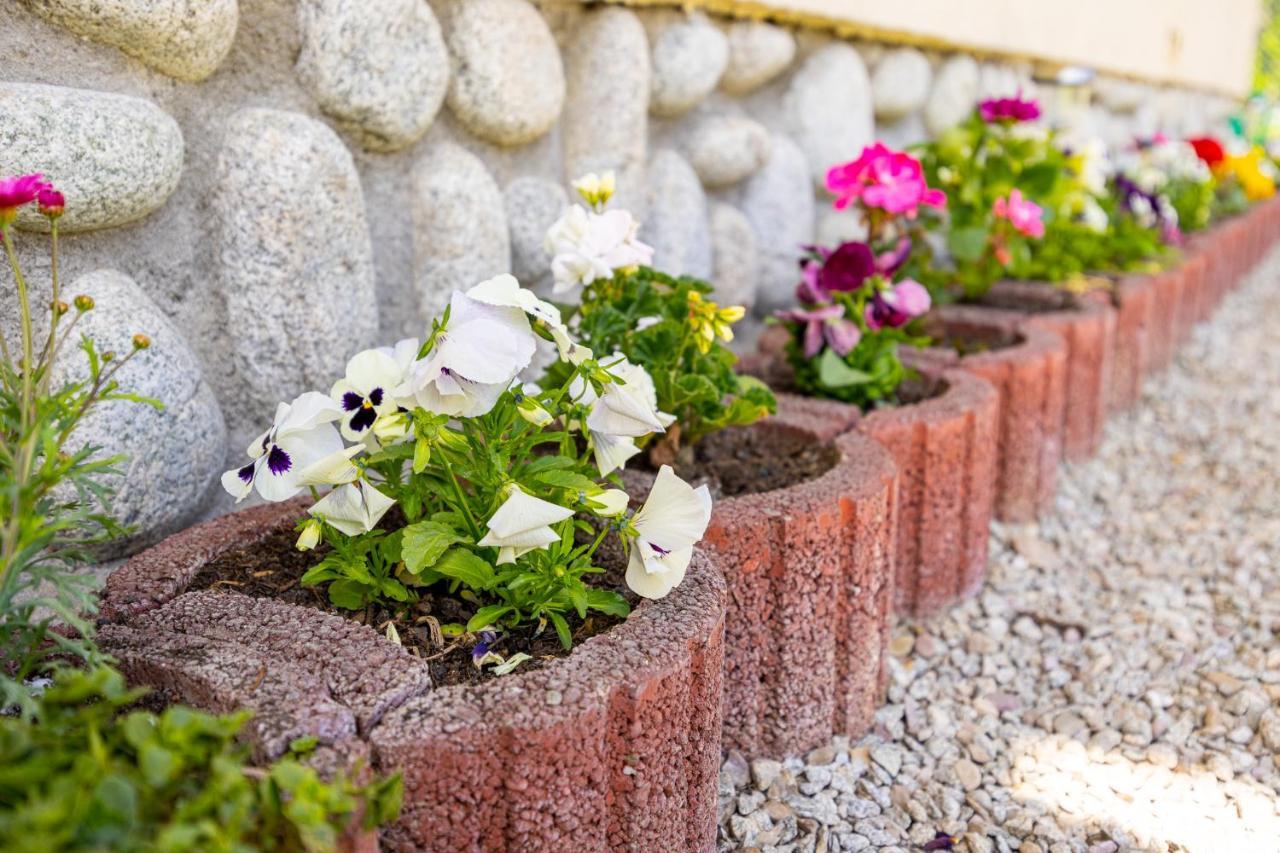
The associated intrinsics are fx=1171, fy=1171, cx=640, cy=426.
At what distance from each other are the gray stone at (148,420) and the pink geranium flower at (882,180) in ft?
4.25

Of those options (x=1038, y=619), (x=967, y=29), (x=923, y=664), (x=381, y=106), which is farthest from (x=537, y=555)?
(x=967, y=29)

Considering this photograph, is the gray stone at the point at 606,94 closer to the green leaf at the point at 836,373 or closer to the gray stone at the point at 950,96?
the green leaf at the point at 836,373

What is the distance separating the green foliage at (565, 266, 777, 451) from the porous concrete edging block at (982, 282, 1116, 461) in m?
1.19

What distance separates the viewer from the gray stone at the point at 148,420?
4.67 ft

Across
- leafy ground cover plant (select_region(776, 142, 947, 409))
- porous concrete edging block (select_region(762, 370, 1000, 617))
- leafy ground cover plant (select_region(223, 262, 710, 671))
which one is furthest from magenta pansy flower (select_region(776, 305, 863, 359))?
leafy ground cover plant (select_region(223, 262, 710, 671))

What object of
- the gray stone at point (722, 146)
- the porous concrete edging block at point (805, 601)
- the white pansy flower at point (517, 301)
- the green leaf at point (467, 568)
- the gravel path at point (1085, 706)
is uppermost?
the gray stone at point (722, 146)

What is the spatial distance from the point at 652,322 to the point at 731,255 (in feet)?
2.95

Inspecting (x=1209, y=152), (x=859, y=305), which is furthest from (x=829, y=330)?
(x=1209, y=152)

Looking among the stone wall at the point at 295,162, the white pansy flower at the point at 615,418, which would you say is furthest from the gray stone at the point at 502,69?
the white pansy flower at the point at 615,418

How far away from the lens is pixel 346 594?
52.9 inches

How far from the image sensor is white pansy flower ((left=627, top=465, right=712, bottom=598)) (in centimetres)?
124

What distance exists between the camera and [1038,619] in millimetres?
2207

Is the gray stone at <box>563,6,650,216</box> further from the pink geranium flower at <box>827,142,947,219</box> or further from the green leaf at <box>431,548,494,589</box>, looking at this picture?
the green leaf at <box>431,548,494,589</box>

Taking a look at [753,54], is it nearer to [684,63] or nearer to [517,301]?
[684,63]
